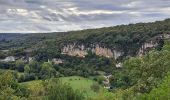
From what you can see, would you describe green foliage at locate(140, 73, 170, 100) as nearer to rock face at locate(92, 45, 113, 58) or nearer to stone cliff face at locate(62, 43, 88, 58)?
rock face at locate(92, 45, 113, 58)

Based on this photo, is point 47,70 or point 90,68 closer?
point 47,70

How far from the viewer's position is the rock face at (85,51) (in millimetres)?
145613

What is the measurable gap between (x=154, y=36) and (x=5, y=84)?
81628 millimetres

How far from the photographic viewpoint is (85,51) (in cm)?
15425

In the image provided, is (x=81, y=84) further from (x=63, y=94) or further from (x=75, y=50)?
(x=75, y=50)

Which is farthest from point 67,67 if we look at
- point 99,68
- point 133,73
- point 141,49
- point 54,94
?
point 133,73

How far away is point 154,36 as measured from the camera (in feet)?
427

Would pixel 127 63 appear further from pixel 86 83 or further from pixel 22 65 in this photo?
A: pixel 22 65

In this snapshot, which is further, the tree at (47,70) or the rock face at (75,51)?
the rock face at (75,51)

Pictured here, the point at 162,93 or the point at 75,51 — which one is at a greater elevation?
the point at 162,93

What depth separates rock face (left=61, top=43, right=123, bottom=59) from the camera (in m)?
146

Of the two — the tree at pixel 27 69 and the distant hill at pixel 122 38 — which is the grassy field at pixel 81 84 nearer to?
the tree at pixel 27 69

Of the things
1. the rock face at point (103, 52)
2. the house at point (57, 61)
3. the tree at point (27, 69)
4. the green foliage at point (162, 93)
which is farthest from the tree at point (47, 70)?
the green foliage at point (162, 93)

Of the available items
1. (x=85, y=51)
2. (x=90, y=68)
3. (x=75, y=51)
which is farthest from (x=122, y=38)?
(x=75, y=51)
